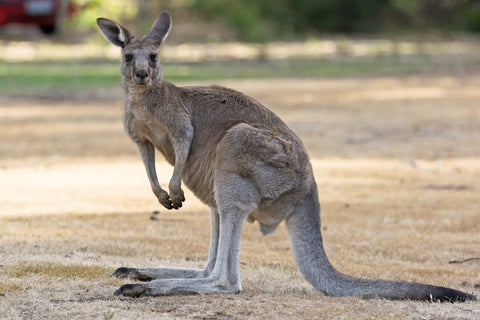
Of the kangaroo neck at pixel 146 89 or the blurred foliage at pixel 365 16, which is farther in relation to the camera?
the blurred foliage at pixel 365 16

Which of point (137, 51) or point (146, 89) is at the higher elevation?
point (137, 51)

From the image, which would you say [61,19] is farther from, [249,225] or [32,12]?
[249,225]

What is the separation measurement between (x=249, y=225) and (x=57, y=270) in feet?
7.62

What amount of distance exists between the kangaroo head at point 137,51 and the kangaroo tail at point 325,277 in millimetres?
1097

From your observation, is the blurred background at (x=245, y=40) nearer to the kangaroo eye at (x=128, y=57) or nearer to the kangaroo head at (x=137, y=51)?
the kangaroo head at (x=137, y=51)

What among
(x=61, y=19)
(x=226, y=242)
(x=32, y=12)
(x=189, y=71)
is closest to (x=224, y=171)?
(x=226, y=242)

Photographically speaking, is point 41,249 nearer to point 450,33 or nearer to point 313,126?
point 313,126

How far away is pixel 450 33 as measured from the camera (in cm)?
2950

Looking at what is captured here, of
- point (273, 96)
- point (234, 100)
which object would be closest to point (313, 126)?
point (273, 96)

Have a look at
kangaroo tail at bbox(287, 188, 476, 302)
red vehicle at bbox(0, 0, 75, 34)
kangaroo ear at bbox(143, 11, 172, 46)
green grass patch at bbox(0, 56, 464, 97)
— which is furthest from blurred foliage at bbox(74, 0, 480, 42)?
kangaroo tail at bbox(287, 188, 476, 302)

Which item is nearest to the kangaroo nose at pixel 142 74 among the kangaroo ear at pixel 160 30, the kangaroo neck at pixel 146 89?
the kangaroo neck at pixel 146 89

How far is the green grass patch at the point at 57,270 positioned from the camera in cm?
523

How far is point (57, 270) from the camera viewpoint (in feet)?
17.5

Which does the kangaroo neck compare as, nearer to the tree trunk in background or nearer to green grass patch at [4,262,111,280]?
green grass patch at [4,262,111,280]
